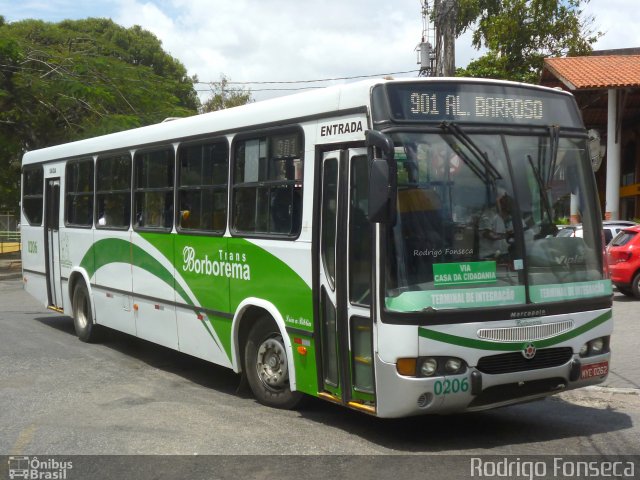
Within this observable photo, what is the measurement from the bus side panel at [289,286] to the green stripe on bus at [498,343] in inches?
50.1

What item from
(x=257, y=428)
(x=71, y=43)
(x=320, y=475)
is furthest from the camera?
(x=71, y=43)

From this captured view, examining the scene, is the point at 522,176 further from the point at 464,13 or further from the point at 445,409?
the point at 464,13

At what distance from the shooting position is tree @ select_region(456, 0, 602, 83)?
105 feet

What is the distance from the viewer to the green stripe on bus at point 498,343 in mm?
5930

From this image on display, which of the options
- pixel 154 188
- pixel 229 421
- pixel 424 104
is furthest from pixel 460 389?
pixel 154 188

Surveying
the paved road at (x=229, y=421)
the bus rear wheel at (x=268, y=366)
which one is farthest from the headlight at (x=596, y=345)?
the bus rear wheel at (x=268, y=366)

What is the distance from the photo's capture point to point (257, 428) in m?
7.00

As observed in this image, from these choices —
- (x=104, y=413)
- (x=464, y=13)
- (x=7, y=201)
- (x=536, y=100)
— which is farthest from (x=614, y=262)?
(x=7, y=201)

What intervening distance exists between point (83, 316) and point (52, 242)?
5.03 feet

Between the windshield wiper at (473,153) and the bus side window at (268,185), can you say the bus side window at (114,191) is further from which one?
the windshield wiper at (473,153)

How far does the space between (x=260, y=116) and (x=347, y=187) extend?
162 centimetres

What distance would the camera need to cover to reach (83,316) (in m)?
12.1

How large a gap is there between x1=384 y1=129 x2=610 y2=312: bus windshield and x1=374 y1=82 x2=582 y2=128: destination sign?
148 millimetres

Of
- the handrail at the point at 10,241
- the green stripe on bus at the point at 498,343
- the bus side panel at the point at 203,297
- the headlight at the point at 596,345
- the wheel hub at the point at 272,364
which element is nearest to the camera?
the green stripe on bus at the point at 498,343
